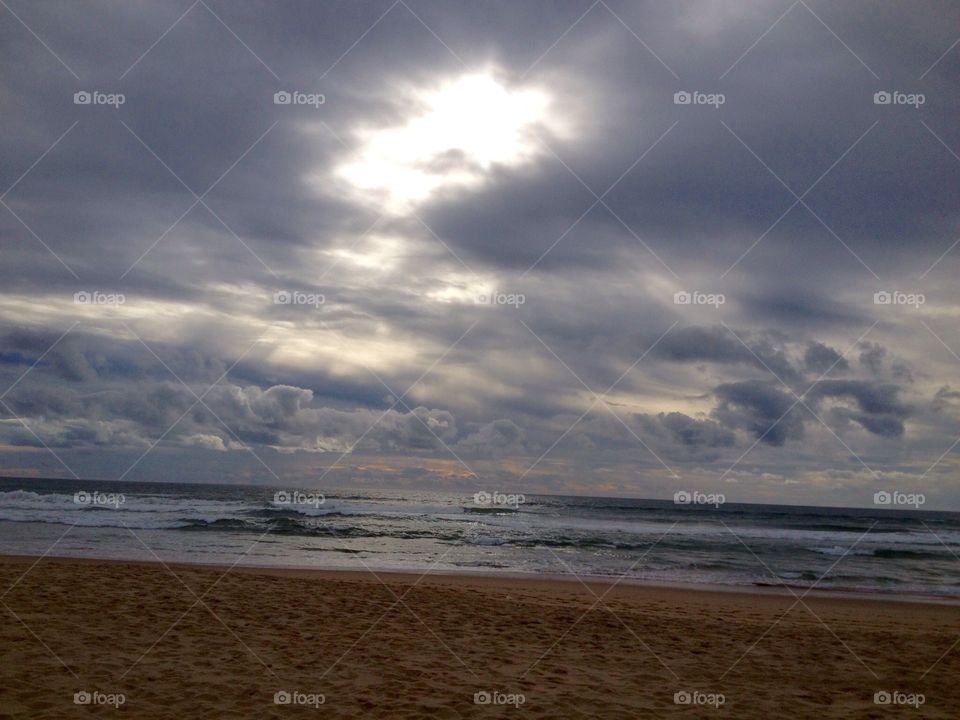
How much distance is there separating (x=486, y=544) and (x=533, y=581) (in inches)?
355

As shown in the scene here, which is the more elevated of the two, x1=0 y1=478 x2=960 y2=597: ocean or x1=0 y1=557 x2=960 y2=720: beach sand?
x1=0 y1=478 x2=960 y2=597: ocean

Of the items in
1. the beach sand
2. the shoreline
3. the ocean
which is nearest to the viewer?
the beach sand

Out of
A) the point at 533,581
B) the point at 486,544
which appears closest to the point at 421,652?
the point at 533,581

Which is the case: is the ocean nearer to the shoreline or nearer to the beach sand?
the shoreline

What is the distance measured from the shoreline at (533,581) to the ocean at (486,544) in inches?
19.3

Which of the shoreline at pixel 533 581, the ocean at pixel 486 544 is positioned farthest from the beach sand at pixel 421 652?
the ocean at pixel 486 544

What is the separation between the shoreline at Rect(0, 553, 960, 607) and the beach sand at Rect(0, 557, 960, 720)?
1.72 meters

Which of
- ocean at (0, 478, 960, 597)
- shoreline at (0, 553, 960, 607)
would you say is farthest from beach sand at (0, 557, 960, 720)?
ocean at (0, 478, 960, 597)

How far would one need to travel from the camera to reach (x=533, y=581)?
16391mm

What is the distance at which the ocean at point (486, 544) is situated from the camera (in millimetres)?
18625

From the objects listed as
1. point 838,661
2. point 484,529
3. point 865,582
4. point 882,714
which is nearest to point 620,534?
point 484,529

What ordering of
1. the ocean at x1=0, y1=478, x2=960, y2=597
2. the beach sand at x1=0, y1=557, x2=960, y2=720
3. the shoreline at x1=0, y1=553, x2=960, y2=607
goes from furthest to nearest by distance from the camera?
the ocean at x1=0, y1=478, x2=960, y2=597, the shoreline at x1=0, y1=553, x2=960, y2=607, the beach sand at x1=0, y1=557, x2=960, y2=720

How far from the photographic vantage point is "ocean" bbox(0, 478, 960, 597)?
18.6 m

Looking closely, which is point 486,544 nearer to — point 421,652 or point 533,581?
point 533,581
